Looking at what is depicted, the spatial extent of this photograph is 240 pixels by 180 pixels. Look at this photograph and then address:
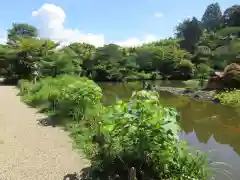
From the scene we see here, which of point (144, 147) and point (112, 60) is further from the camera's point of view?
point (112, 60)

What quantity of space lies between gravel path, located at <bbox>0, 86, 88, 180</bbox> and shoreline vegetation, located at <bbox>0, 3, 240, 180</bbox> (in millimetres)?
344

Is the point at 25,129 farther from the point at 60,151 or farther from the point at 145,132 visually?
the point at 145,132

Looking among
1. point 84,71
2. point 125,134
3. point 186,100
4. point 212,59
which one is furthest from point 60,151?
point 212,59

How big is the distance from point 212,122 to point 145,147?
24.6 ft

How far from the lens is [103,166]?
14.1ft

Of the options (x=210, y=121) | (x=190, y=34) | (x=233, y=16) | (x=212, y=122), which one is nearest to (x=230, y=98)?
(x=210, y=121)

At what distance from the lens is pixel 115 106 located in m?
4.11

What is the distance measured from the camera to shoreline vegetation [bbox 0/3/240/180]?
3.86m

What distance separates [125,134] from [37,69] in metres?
19.2

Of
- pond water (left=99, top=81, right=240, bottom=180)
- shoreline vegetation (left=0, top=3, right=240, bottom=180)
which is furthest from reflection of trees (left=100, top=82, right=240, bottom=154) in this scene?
shoreline vegetation (left=0, top=3, right=240, bottom=180)

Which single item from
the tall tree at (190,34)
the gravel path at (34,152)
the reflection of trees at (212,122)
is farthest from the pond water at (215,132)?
the tall tree at (190,34)

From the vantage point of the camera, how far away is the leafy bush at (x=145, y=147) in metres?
3.78

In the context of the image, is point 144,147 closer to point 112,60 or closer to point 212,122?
point 212,122

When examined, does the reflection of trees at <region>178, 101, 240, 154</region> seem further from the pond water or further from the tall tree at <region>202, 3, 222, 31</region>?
the tall tree at <region>202, 3, 222, 31</region>
